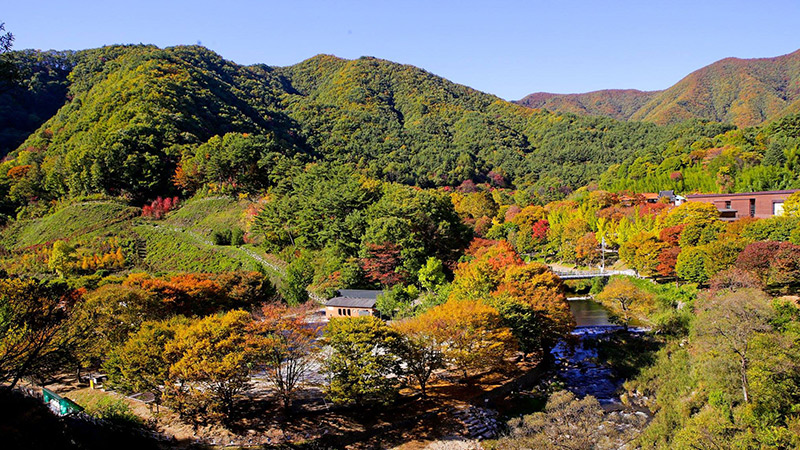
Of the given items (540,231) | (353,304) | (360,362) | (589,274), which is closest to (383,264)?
(353,304)

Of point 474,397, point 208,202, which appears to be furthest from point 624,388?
point 208,202

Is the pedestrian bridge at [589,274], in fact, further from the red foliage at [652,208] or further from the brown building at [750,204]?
the brown building at [750,204]

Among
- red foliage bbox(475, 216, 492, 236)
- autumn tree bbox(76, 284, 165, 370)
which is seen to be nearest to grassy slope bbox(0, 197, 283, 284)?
autumn tree bbox(76, 284, 165, 370)

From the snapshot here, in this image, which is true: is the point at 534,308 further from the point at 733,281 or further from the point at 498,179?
the point at 498,179

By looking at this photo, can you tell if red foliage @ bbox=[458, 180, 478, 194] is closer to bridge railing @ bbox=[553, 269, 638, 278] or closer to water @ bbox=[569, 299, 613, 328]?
bridge railing @ bbox=[553, 269, 638, 278]

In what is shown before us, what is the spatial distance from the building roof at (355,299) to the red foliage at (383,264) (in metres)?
2.05

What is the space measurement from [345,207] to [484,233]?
872 inches

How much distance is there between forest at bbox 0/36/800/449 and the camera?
16.2 metres

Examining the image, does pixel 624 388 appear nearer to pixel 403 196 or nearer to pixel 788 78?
pixel 403 196

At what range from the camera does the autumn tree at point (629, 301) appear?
2911 cm

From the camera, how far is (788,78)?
16850cm

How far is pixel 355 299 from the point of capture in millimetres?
27688

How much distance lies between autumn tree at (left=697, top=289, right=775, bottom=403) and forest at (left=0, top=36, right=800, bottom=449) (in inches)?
4.2

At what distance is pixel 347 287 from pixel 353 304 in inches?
141
